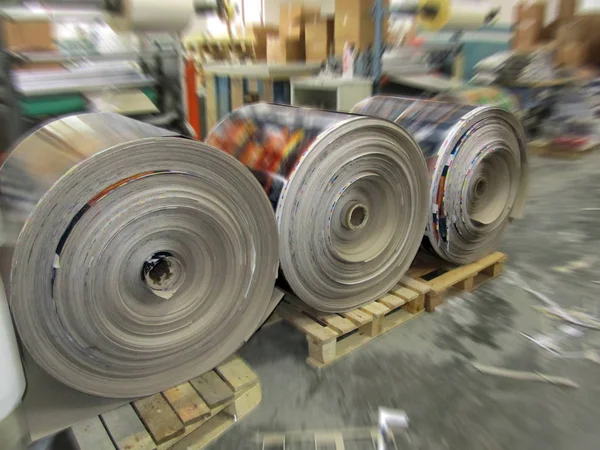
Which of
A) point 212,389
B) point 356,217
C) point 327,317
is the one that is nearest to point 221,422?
point 212,389

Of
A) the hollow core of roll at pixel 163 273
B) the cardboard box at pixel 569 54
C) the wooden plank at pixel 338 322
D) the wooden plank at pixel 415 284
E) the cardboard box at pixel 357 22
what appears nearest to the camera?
the hollow core of roll at pixel 163 273

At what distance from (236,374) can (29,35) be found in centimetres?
292

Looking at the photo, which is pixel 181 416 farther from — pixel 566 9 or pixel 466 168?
pixel 566 9

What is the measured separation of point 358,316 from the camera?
2.25 metres

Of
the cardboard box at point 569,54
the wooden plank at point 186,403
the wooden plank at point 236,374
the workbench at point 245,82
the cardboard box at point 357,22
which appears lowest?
the wooden plank at point 186,403

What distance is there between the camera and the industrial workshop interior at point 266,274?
1.55 metres

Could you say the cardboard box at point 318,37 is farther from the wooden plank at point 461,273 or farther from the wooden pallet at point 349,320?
the wooden pallet at point 349,320

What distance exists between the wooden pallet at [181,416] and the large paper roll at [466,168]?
1.34 meters

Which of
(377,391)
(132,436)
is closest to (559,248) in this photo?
(377,391)

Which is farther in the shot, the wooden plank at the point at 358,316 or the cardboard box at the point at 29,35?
the cardboard box at the point at 29,35

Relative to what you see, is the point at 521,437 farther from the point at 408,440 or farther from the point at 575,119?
the point at 575,119

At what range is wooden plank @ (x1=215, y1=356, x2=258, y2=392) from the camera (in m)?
1.82

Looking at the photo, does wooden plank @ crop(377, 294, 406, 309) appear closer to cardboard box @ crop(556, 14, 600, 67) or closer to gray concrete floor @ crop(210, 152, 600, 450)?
gray concrete floor @ crop(210, 152, 600, 450)

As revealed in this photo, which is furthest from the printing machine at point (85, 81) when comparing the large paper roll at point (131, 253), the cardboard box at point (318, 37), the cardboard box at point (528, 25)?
the cardboard box at point (528, 25)
